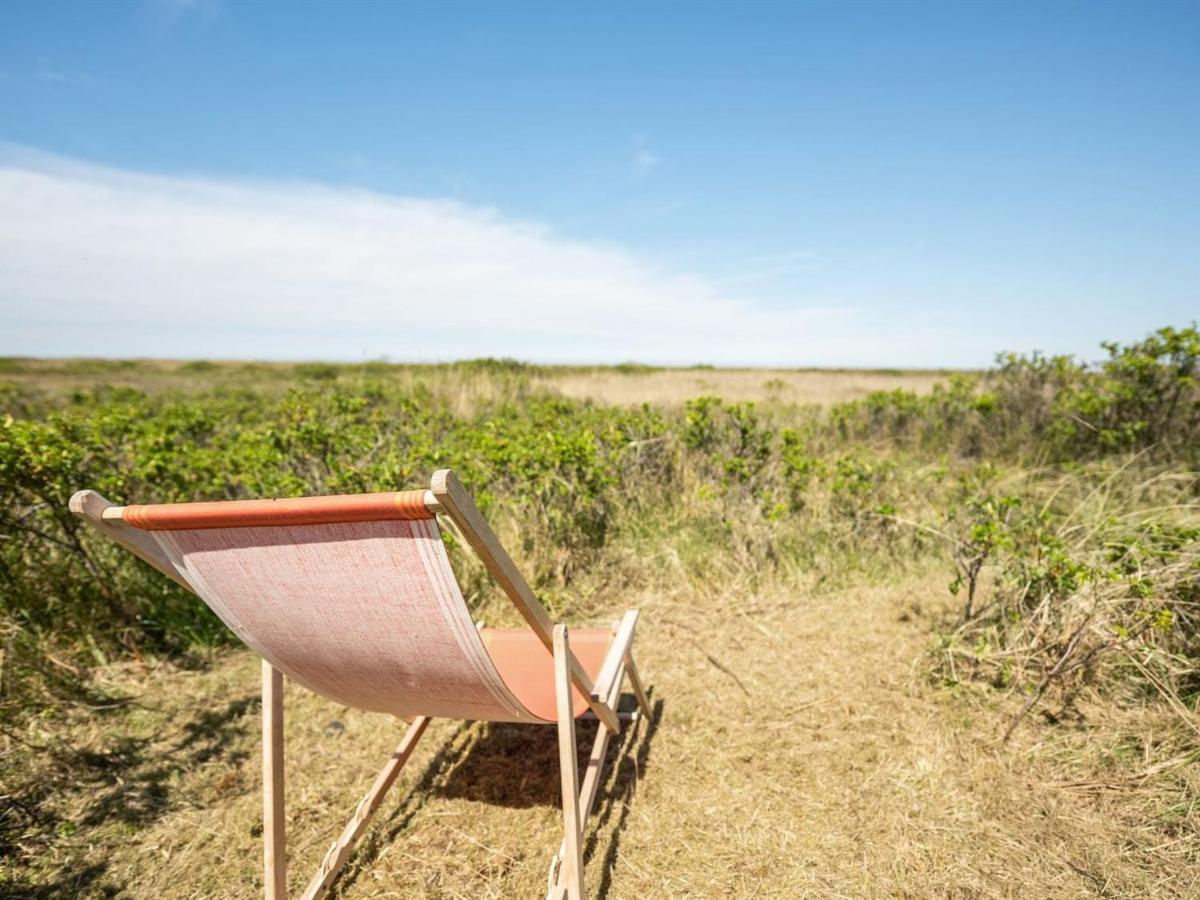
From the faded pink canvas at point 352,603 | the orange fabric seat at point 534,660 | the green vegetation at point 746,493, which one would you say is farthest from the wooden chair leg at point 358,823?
the green vegetation at point 746,493

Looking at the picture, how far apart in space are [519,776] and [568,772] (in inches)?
39.1

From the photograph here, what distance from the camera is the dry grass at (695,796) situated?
2.06 metres

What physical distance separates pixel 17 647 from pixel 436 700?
2.56 meters

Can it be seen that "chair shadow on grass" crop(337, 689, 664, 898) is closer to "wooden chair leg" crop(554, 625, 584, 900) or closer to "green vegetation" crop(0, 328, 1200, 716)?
"wooden chair leg" crop(554, 625, 584, 900)

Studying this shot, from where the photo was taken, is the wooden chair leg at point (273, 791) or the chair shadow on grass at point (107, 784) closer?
the wooden chair leg at point (273, 791)

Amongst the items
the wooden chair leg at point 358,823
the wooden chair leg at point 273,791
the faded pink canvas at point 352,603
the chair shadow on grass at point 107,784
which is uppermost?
the faded pink canvas at point 352,603

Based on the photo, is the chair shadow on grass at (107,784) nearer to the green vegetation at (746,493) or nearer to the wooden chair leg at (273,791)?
the green vegetation at (746,493)

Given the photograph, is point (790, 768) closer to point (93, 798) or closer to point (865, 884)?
point (865, 884)

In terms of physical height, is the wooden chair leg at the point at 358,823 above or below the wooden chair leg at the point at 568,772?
below

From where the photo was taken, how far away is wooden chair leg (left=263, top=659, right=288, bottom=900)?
6.02 ft

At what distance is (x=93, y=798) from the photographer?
246cm

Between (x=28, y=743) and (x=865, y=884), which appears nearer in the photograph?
(x=865, y=884)

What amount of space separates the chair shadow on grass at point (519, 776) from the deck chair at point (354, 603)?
186 millimetres

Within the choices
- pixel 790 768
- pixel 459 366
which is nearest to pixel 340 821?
pixel 790 768
